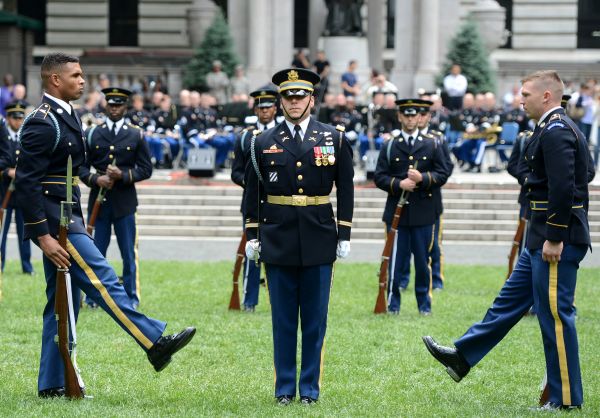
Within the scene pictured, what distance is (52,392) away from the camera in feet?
27.0

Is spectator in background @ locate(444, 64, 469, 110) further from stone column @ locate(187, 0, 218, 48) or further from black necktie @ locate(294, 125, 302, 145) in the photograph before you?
black necktie @ locate(294, 125, 302, 145)

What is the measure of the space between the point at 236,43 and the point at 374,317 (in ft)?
70.5

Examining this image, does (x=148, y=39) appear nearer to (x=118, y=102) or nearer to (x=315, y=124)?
(x=118, y=102)

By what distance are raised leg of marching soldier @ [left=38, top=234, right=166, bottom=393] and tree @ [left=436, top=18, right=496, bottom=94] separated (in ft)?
79.0

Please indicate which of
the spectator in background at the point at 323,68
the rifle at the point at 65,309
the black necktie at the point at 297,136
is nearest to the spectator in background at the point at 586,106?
the spectator in background at the point at 323,68

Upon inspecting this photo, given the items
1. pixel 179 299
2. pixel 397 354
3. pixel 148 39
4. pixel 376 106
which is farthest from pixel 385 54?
pixel 397 354

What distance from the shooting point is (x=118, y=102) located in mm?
12625

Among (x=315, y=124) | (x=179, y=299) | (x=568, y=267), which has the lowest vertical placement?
(x=179, y=299)

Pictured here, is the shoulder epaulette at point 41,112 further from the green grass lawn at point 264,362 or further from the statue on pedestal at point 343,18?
the statue on pedestal at point 343,18

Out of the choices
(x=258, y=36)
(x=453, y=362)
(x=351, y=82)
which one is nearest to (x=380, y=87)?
(x=351, y=82)

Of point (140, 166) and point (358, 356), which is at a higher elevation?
point (140, 166)

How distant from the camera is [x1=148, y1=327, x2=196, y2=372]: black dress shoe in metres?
7.92

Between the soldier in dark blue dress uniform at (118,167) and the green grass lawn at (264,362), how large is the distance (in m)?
0.77

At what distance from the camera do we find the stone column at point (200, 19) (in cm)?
3472
